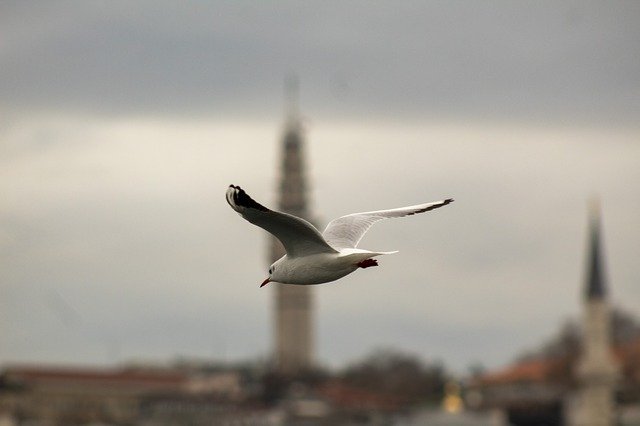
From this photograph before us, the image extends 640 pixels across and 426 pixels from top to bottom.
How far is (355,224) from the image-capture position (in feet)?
81.8

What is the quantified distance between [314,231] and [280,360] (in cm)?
17597

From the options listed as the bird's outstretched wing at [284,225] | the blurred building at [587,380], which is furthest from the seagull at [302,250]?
the blurred building at [587,380]

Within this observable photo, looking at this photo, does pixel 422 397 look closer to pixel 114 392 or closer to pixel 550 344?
pixel 550 344

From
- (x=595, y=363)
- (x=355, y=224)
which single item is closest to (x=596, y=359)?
(x=595, y=363)

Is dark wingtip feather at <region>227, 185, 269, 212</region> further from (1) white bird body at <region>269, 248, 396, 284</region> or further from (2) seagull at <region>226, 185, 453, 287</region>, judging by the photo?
(1) white bird body at <region>269, 248, 396, 284</region>

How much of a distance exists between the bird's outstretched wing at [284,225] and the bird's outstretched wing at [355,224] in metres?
1.17

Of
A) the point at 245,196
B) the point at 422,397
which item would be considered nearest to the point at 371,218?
the point at 245,196

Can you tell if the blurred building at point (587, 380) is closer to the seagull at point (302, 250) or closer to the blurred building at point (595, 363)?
the blurred building at point (595, 363)

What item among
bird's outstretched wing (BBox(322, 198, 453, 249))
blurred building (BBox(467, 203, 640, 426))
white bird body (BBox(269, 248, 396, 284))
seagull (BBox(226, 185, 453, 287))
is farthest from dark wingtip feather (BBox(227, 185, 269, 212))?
blurred building (BBox(467, 203, 640, 426))

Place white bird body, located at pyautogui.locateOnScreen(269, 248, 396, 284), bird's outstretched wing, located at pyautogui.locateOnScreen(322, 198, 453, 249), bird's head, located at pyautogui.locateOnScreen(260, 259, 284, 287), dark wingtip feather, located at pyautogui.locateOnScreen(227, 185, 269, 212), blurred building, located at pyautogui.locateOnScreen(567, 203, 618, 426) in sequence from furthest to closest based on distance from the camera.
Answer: blurred building, located at pyautogui.locateOnScreen(567, 203, 618, 426) → bird's outstretched wing, located at pyautogui.locateOnScreen(322, 198, 453, 249) → bird's head, located at pyautogui.locateOnScreen(260, 259, 284, 287) → white bird body, located at pyautogui.locateOnScreen(269, 248, 396, 284) → dark wingtip feather, located at pyautogui.locateOnScreen(227, 185, 269, 212)

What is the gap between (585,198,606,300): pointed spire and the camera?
522 feet

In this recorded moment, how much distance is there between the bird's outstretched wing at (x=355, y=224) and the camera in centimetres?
2411

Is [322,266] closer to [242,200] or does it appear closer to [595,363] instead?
[242,200]

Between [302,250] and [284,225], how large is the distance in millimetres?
737
